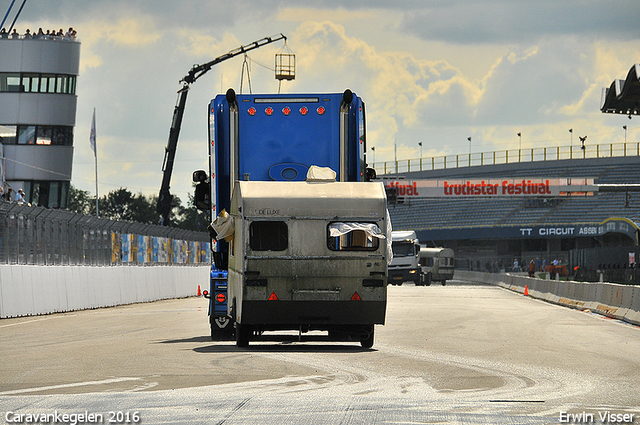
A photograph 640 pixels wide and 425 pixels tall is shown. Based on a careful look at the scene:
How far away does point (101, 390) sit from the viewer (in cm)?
1025

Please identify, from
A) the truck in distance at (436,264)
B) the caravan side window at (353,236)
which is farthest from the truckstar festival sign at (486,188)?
the caravan side window at (353,236)

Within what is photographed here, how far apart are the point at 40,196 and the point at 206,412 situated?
75.2 metres

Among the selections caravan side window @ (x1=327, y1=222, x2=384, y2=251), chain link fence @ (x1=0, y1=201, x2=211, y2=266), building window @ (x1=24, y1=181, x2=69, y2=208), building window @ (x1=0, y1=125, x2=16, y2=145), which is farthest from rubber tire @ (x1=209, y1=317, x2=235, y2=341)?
building window @ (x1=0, y1=125, x2=16, y2=145)

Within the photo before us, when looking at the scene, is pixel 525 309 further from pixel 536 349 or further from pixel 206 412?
pixel 206 412

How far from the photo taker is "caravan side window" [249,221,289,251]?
14.1 metres

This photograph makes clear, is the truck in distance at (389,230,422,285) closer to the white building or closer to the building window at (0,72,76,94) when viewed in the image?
the white building

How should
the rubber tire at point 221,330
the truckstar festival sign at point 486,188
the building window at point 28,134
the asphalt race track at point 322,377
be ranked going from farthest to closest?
the building window at point 28,134 < the truckstar festival sign at point 486,188 < the rubber tire at point 221,330 < the asphalt race track at point 322,377

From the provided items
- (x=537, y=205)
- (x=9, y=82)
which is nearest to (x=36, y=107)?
(x=9, y=82)

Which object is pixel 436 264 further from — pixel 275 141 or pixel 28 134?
pixel 275 141

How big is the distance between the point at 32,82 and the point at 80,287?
53.3 meters

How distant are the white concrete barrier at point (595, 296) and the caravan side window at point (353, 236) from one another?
37.8 feet

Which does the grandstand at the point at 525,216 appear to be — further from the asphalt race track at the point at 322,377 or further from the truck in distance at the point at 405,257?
the asphalt race track at the point at 322,377

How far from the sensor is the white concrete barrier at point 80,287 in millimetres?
25141

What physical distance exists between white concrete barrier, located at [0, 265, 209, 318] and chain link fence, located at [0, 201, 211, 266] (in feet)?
1.26
